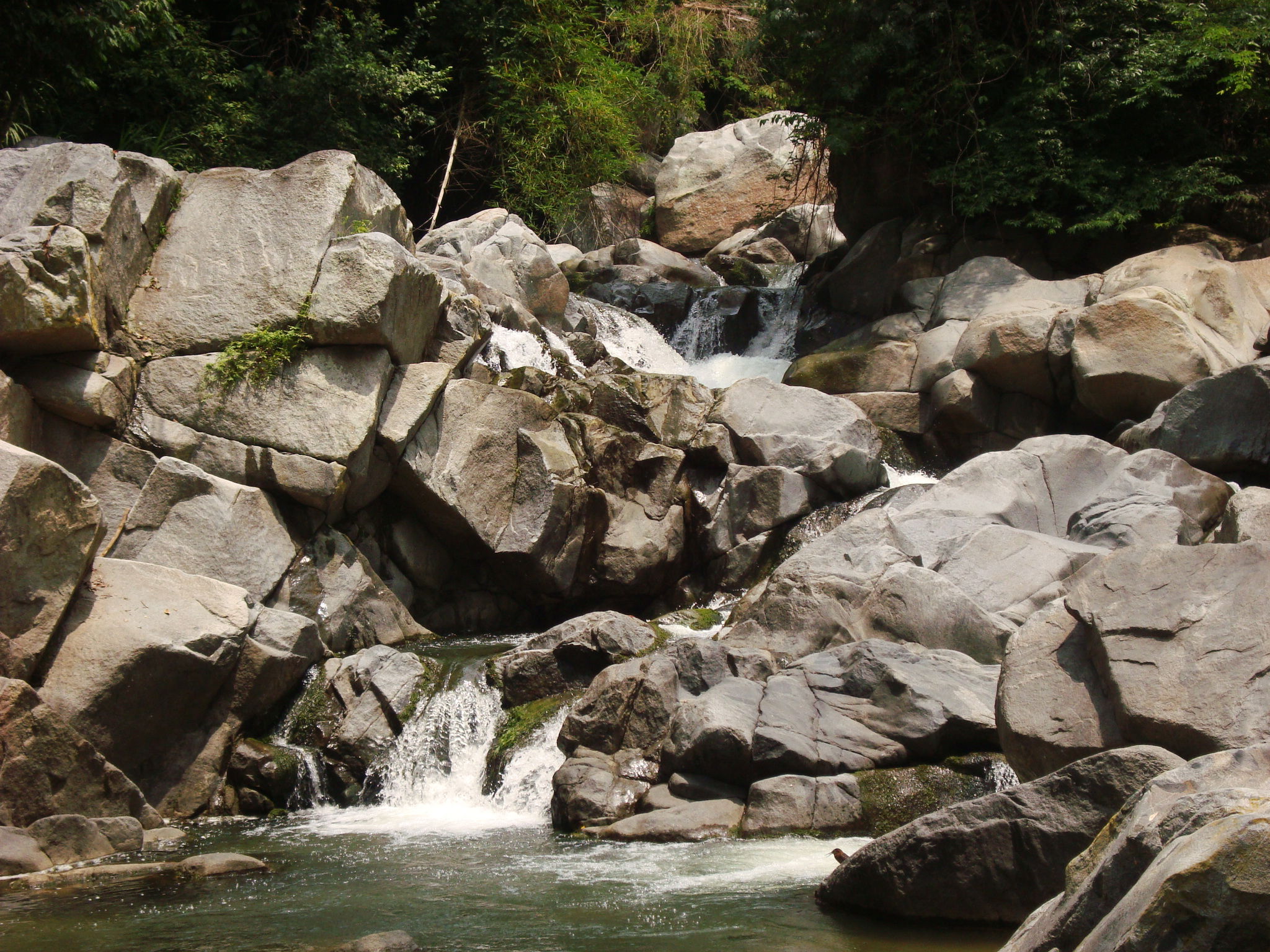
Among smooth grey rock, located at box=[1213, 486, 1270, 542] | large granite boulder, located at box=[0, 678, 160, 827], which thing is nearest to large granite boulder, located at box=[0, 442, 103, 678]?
large granite boulder, located at box=[0, 678, 160, 827]

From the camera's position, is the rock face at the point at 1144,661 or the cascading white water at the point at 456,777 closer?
the rock face at the point at 1144,661

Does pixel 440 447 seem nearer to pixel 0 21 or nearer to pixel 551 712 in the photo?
pixel 551 712

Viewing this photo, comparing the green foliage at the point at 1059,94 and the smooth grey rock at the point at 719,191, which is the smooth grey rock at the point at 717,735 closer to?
the green foliage at the point at 1059,94

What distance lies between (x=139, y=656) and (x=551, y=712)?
125 inches

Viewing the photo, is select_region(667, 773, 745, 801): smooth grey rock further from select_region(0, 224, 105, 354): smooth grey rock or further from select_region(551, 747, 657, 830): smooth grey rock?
select_region(0, 224, 105, 354): smooth grey rock

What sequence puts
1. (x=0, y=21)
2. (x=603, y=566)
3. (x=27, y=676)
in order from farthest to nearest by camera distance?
(x=603, y=566) < (x=0, y=21) < (x=27, y=676)

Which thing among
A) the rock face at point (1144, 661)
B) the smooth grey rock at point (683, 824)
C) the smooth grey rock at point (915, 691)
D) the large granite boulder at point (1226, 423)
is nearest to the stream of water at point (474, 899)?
the smooth grey rock at point (683, 824)

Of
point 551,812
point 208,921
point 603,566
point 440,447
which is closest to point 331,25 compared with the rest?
point 440,447

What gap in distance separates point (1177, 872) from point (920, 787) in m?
4.61

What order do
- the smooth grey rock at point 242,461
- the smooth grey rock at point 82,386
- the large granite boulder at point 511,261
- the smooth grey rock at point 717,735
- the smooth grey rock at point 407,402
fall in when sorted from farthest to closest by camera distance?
the large granite boulder at point 511,261, the smooth grey rock at point 407,402, the smooth grey rock at point 242,461, the smooth grey rock at point 82,386, the smooth grey rock at point 717,735

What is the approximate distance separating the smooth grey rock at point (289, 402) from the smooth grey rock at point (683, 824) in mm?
5426

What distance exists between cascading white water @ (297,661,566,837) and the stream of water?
0.05m

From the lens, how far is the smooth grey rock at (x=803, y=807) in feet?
22.0

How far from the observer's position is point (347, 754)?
887 cm
